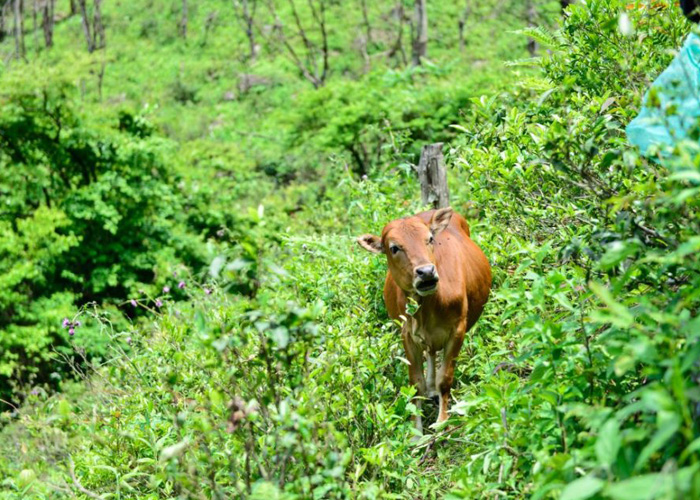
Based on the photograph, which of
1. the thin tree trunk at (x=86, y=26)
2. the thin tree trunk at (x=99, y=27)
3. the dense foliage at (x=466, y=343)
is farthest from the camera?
the thin tree trunk at (x=99, y=27)

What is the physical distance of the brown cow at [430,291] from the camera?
4.49 metres

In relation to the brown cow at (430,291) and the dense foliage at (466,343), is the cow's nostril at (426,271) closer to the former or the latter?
the brown cow at (430,291)

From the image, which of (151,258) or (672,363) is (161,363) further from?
(151,258)

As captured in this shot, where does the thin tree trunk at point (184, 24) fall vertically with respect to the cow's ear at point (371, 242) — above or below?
above

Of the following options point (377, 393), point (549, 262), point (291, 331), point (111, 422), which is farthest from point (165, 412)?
point (549, 262)

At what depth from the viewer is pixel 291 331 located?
8.69 ft

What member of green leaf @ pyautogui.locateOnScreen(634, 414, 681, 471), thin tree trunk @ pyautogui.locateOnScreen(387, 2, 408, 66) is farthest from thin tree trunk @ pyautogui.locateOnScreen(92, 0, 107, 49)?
green leaf @ pyautogui.locateOnScreen(634, 414, 681, 471)

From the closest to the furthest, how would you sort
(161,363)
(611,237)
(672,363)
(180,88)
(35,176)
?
(672,363) < (611,237) < (161,363) < (35,176) < (180,88)

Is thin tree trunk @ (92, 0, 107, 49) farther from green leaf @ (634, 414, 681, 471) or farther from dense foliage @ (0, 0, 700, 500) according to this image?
green leaf @ (634, 414, 681, 471)

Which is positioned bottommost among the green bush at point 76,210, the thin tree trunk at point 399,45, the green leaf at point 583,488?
the green bush at point 76,210

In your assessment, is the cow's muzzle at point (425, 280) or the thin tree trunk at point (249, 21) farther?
the thin tree trunk at point (249, 21)

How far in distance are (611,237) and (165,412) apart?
124 inches

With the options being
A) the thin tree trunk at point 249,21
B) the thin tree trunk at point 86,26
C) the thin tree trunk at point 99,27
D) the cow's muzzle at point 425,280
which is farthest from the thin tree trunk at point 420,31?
the cow's muzzle at point 425,280

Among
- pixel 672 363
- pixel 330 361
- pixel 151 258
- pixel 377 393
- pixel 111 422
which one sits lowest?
pixel 151 258
